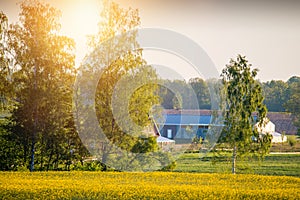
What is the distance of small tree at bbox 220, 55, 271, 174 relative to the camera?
22812 mm

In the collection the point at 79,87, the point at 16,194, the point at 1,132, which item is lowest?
the point at 16,194

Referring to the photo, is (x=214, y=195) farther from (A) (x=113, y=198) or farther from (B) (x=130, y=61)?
(B) (x=130, y=61)

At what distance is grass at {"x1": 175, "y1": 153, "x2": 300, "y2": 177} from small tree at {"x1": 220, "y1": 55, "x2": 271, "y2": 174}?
4.72 meters

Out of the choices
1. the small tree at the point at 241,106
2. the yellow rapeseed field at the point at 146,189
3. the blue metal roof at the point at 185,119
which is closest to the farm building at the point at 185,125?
the blue metal roof at the point at 185,119

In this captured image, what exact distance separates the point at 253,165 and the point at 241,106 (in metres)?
14.6

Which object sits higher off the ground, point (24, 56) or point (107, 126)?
point (24, 56)

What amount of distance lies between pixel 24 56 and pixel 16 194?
10.5 m

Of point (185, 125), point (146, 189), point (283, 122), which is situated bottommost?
point (146, 189)

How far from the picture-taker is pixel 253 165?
119 feet

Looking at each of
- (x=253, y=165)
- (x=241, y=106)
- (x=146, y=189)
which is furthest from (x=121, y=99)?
(x=253, y=165)

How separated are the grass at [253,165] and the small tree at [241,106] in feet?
15.5

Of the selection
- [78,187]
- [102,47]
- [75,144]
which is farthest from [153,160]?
[78,187]

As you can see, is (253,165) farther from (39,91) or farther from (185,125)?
(185,125)

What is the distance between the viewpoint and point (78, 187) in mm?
13461
